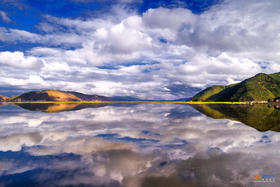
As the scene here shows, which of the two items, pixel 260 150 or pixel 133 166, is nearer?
pixel 133 166

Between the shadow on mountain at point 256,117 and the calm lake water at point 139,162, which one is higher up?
the calm lake water at point 139,162

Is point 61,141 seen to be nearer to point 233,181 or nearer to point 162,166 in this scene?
point 162,166

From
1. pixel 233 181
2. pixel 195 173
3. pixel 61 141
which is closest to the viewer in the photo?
pixel 233 181

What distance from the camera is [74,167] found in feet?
59.5

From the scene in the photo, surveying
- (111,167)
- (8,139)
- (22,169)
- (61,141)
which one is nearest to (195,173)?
(111,167)

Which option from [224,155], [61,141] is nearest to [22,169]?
[61,141]

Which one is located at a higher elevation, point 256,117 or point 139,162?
point 139,162

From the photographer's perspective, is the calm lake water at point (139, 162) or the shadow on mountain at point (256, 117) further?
the shadow on mountain at point (256, 117)

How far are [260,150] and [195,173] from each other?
47.0 ft

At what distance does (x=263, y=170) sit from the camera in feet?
58.1

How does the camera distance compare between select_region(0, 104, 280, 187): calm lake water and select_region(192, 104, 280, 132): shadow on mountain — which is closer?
select_region(0, 104, 280, 187): calm lake water

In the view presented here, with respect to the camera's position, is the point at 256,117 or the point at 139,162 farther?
the point at 256,117

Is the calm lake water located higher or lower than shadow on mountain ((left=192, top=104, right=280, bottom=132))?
higher

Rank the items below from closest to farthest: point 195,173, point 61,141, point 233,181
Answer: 1. point 233,181
2. point 195,173
3. point 61,141
